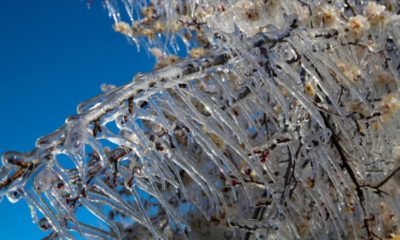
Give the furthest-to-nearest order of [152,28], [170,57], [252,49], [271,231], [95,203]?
[152,28], [170,57], [271,231], [252,49], [95,203]

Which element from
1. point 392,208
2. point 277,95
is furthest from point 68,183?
point 392,208

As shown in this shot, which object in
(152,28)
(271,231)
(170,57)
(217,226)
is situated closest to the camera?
(271,231)

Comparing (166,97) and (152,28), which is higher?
(152,28)

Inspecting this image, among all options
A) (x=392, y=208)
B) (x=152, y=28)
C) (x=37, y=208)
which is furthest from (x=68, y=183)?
(x=152, y=28)

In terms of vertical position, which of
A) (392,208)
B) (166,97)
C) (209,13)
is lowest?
(392,208)

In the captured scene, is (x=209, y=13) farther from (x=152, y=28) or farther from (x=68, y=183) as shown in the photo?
(x=68, y=183)

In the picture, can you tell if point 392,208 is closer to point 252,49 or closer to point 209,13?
point 209,13

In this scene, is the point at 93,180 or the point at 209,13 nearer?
the point at 93,180
